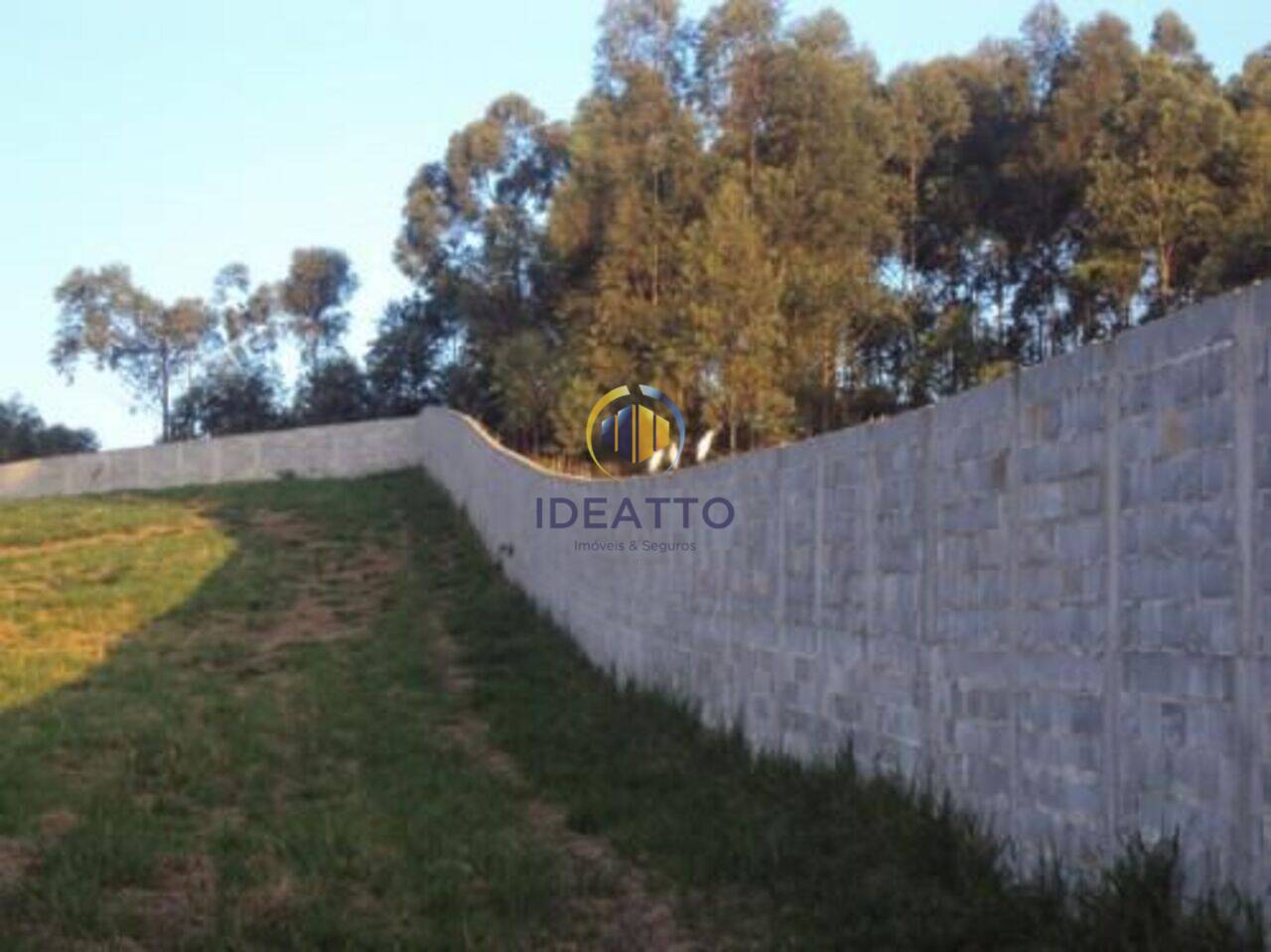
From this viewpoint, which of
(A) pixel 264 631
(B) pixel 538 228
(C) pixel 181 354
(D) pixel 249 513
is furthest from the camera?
(C) pixel 181 354

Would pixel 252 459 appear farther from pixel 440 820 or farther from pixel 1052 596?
pixel 1052 596

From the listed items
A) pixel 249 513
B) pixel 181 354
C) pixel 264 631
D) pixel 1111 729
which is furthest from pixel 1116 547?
pixel 181 354

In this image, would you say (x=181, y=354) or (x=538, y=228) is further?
(x=181, y=354)

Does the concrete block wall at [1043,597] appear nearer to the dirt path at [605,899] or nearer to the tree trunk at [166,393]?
the dirt path at [605,899]

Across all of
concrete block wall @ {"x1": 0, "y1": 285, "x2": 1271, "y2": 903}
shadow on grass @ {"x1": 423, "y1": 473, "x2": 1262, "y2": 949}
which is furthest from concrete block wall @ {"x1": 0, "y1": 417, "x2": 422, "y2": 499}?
concrete block wall @ {"x1": 0, "y1": 285, "x2": 1271, "y2": 903}

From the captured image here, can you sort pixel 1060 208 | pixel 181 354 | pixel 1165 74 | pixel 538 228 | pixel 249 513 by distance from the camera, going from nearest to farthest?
pixel 249 513, pixel 1165 74, pixel 1060 208, pixel 538 228, pixel 181 354

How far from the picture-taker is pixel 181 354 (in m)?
→ 68.5

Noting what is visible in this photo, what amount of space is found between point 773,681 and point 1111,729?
417 centimetres

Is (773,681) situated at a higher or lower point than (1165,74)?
lower

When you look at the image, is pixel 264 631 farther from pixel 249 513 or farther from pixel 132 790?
pixel 249 513

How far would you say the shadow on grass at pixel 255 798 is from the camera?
6293 mm

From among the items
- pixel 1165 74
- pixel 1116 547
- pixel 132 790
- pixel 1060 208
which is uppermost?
pixel 1165 74

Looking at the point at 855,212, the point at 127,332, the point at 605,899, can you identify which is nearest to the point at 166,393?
the point at 127,332

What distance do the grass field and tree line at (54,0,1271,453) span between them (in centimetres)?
1700
